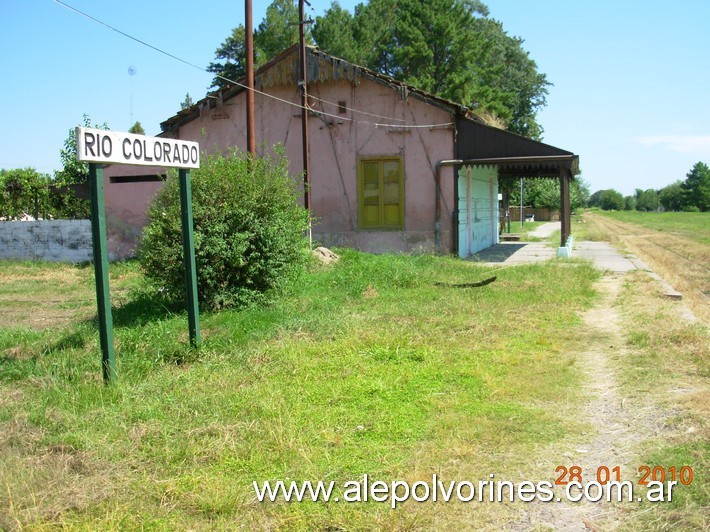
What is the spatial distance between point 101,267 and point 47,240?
15.6 metres

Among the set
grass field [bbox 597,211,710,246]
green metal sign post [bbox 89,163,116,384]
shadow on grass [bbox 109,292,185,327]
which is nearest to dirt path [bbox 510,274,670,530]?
green metal sign post [bbox 89,163,116,384]

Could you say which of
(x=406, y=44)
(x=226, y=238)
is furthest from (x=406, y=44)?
(x=226, y=238)

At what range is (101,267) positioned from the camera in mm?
5719

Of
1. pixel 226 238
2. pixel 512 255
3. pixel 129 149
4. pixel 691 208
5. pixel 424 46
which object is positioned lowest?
pixel 512 255

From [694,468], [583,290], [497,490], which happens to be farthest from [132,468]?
[583,290]

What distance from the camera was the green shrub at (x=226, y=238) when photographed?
906 centimetres

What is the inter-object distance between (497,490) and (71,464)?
2.64m

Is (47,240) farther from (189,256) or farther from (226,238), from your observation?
(189,256)

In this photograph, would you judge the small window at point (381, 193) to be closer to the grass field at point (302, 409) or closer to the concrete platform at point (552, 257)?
the concrete platform at point (552, 257)

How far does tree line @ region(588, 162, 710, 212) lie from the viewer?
10356cm

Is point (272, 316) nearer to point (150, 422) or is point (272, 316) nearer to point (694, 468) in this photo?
point (150, 422)

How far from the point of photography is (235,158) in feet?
32.4

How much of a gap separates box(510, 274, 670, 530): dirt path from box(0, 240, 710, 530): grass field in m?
0.09

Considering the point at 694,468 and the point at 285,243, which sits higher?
the point at 285,243
